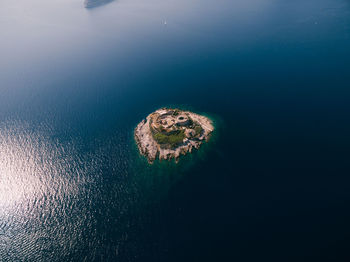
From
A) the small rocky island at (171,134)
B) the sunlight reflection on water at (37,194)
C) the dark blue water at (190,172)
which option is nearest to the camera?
the dark blue water at (190,172)

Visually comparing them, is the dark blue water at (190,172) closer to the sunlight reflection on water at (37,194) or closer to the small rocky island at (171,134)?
the sunlight reflection on water at (37,194)

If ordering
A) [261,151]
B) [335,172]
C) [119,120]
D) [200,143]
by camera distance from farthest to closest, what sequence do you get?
[119,120]
[200,143]
[261,151]
[335,172]

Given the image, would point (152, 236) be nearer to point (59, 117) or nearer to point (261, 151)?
point (261, 151)

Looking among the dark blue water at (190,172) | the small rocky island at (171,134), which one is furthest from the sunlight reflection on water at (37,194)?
the small rocky island at (171,134)

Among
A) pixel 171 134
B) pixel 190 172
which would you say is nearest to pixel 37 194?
pixel 171 134

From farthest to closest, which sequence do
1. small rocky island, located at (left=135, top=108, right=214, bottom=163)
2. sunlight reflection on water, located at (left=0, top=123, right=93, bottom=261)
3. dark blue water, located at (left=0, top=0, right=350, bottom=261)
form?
small rocky island, located at (left=135, top=108, right=214, bottom=163)
sunlight reflection on water, located at (left=0, top=123, right=93, bottom=261)
dark blue water, located at (left=0, top=0, right=350, bottom=261)

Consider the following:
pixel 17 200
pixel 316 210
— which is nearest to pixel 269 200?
pixel 316 210

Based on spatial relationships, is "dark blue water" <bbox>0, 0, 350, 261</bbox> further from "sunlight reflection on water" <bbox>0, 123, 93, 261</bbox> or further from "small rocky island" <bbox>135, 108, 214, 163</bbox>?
"small rocky island" <bbox>135, 108, 214, 163</bbox>

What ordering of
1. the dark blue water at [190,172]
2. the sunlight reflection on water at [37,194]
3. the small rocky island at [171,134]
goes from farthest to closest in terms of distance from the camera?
the small rocky island at [171,134]
the sunlight reflection on water at [37,194]
the dark blue water at [190,172]

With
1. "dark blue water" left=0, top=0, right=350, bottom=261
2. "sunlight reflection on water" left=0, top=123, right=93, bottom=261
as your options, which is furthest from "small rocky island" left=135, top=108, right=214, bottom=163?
"sunlight reflection on water" left=0, top=123, right=93, bottom=261
